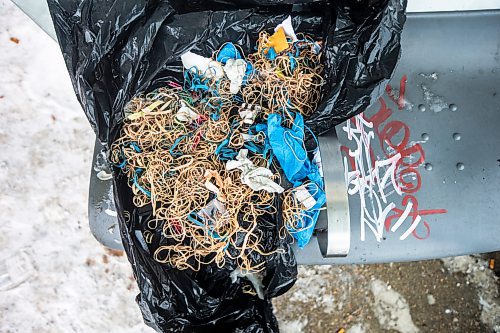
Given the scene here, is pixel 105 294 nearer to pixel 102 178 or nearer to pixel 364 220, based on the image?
pixel 102 178

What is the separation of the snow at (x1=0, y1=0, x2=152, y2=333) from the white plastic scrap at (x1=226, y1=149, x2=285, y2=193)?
2.19ft

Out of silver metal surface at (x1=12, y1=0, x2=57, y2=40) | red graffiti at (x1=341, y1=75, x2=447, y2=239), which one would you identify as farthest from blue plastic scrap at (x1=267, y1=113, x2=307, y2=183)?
silver metal surface at (x1=12, y1=0, x2=57, y2=40)

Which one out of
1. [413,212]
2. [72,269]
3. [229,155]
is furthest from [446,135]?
[72,269]

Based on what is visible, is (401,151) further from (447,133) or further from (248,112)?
(248,112)

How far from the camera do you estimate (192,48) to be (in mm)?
973

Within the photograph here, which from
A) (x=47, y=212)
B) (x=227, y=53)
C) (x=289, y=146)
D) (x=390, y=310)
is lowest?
(x=390, y=310)

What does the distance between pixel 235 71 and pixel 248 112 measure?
0.08m

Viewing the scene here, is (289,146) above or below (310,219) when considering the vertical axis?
above

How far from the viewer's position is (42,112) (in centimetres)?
145

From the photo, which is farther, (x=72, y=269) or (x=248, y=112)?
(x=72, y=269)

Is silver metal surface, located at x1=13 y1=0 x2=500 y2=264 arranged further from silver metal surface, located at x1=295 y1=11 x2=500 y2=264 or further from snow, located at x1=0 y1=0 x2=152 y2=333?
snow, located at x1=0 y1=0 x2=152 y2=333

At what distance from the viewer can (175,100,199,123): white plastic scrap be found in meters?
0.96

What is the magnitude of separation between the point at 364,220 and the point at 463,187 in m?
0.20

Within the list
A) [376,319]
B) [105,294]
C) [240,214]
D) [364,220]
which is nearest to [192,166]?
[240,214]
